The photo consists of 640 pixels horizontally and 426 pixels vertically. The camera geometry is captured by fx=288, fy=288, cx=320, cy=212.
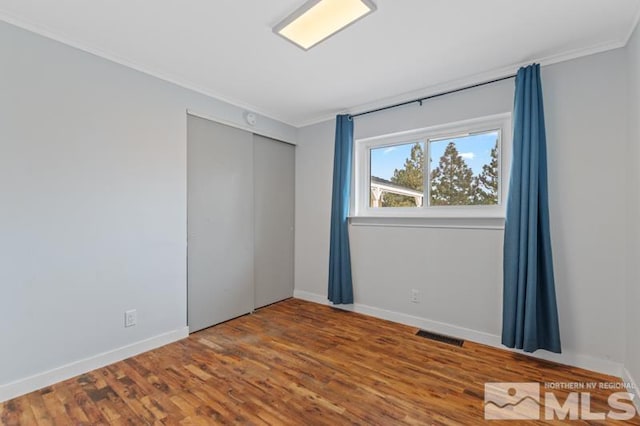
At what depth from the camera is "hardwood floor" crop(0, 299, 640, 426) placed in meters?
1.67

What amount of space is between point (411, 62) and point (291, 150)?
200 centimetres

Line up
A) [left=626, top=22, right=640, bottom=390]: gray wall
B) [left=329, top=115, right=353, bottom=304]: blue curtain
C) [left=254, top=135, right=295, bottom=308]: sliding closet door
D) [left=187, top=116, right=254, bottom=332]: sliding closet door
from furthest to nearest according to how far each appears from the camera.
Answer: [left=254, top=135, right=295, bottom=308]: sliding closet door, [left=329, top=115, right=353, bottom=304]: blue curtain, [left=187, top=116, right=254, bottom=332]: sliding closet door, [left=626, top=22, right=640, bottom=390]: gray wall

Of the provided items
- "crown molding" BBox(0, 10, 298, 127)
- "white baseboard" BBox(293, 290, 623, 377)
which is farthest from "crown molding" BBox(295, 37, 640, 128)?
"white baseboard" BBox(293, 290, 623, 377)

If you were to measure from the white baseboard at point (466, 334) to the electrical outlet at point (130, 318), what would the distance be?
6.61ft

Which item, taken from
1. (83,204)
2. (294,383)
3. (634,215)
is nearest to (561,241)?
(634,215)

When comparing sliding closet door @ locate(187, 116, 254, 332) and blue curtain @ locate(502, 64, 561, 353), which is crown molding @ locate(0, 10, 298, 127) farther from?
blue curtain @ locate(502, 64, 561, 353)

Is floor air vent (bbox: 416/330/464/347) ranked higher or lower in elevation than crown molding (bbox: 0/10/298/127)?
lower

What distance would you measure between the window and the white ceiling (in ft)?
1.62

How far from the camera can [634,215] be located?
1.86m

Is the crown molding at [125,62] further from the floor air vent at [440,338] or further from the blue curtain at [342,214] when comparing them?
the floor air vent at [440,338]

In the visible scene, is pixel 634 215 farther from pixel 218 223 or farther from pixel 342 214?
pixel 218 223

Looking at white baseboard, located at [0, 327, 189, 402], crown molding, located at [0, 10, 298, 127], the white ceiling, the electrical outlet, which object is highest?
the white ceiling

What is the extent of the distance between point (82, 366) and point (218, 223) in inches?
60.9

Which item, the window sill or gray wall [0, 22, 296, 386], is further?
the window sill
